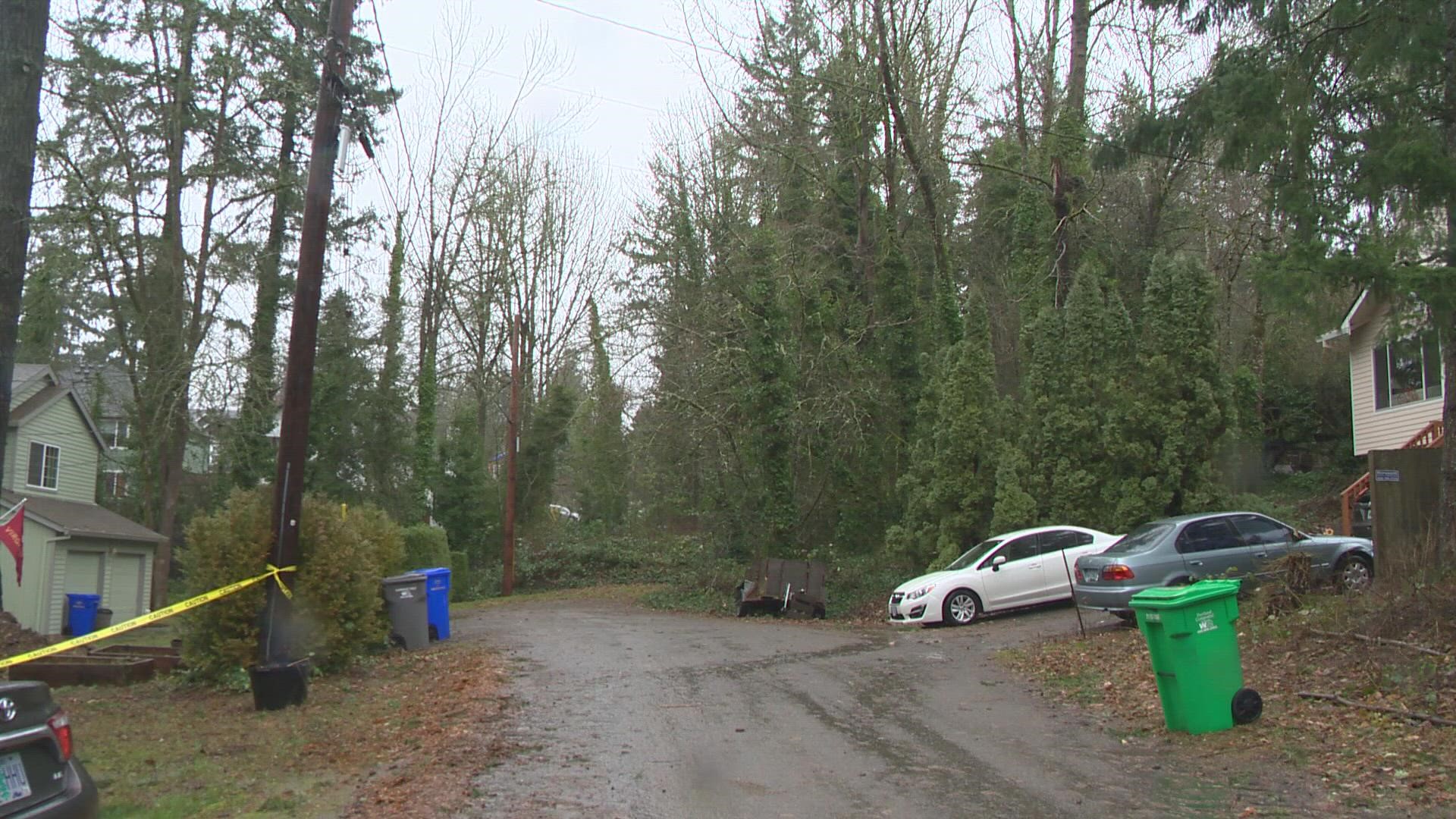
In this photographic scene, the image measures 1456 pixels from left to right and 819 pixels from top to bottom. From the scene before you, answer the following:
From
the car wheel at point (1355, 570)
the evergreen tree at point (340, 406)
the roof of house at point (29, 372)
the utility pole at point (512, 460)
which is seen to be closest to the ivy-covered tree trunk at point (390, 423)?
the evergreen tree at point (340, 406)

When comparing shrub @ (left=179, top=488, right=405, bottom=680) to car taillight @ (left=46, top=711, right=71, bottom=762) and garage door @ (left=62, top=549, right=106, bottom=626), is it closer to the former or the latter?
car taillight @ (left=46, top=711, right=71, bottom=762)

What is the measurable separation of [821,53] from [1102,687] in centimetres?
2042

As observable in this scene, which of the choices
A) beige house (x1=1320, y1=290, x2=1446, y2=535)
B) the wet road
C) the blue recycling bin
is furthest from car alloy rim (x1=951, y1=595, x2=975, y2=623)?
the blue recycling bin

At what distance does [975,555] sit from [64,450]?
2441 cm

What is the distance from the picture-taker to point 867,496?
26.9 m

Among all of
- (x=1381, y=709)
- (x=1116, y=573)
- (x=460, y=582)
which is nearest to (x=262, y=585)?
(x=1381, y=709)

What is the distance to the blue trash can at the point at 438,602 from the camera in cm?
1656

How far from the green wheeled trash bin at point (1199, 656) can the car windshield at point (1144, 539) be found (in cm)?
646

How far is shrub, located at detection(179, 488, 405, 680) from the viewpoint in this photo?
11.5 metres

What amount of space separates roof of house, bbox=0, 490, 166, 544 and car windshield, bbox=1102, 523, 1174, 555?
66.2ft

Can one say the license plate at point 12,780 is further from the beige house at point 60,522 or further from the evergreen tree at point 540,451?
the evergreen tree at point 540,451

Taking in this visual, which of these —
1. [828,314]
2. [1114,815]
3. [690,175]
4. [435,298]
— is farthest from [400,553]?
[435,298]

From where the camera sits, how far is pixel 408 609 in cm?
1545

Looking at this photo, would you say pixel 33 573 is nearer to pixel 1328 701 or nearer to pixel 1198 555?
pixel 1198 555
